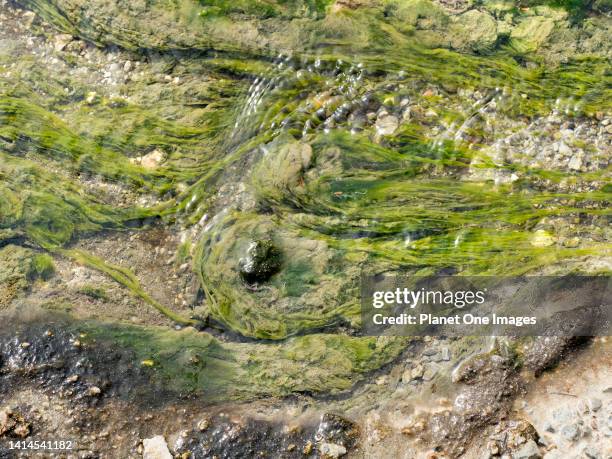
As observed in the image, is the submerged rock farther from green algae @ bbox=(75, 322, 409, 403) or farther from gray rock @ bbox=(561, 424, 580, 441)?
gray rock @ bbox=(561, 424, 580, 441)

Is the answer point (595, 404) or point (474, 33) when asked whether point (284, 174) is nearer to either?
point (474, 33)

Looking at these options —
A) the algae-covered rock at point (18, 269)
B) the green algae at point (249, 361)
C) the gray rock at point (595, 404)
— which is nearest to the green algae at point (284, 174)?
the green algae at point (249, 361)

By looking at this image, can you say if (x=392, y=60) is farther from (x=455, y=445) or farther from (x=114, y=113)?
(x=455, y=445)

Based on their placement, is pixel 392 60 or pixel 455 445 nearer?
pixel 455 445

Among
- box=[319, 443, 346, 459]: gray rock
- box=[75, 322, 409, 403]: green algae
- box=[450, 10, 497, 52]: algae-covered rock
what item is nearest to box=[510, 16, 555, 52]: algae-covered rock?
box=[450, 10, 497, 52]: algae-covered rock

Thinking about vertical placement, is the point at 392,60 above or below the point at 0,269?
above

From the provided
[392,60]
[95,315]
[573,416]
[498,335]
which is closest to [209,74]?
A: [392,60]
